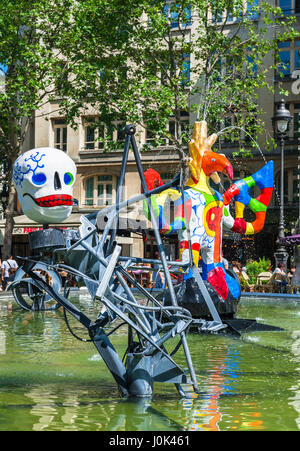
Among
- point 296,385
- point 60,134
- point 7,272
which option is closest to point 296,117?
point 60,134

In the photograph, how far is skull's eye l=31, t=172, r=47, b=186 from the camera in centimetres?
1103

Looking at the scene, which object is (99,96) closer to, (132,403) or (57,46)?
(57,46)

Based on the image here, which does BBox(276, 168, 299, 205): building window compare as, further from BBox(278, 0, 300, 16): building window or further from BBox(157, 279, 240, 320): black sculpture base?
BBox(157, 279, 240, 320): black sculpture base

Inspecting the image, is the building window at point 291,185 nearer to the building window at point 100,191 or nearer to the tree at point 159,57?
the tree at point 159,57

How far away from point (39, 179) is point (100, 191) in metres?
28.4

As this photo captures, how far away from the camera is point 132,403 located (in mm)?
5512

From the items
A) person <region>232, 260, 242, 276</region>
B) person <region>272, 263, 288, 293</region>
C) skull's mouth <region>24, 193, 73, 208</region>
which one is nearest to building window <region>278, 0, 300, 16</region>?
person <region>232, 260, 242, 276</region>

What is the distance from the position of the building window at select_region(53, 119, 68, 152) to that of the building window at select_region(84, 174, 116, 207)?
2.85 meters

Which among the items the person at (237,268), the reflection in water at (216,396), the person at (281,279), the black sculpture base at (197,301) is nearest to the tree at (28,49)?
the person at (237,268)

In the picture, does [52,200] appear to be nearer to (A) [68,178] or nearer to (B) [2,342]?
(A) [68,178]

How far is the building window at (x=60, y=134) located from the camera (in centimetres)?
4041

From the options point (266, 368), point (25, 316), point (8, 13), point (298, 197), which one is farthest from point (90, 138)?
point (266, 368)

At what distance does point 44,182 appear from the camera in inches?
437

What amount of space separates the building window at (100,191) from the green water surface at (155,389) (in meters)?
28.9
